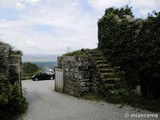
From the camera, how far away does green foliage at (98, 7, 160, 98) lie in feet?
32.2

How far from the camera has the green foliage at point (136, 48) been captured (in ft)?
32.2

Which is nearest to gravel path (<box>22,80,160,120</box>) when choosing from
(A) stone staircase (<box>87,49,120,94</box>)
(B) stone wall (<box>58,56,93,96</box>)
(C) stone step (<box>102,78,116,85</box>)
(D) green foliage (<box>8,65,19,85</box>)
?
(A) stone staircase (<box>87,49,120,94</box>)

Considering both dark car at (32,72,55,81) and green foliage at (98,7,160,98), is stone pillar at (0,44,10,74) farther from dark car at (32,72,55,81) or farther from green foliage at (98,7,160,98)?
dark car at (32,72,55,81)

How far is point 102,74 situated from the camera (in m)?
11.9

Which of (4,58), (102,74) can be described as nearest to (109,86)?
(102,74)

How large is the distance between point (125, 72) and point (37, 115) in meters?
4.79

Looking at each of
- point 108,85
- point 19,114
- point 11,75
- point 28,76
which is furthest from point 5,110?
point 28,76

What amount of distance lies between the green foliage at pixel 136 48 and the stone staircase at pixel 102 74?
1.25 feet

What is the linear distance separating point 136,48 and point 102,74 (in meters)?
2.20

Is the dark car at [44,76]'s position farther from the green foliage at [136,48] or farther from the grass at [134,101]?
the grass at [134,101]

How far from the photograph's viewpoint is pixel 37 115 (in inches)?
357

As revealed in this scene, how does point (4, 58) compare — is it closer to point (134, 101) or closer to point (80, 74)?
point (80, 74)

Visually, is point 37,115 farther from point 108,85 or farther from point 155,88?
point 155,88

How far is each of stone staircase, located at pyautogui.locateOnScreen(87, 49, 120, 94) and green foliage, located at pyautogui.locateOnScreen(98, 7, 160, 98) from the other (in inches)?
15.0
